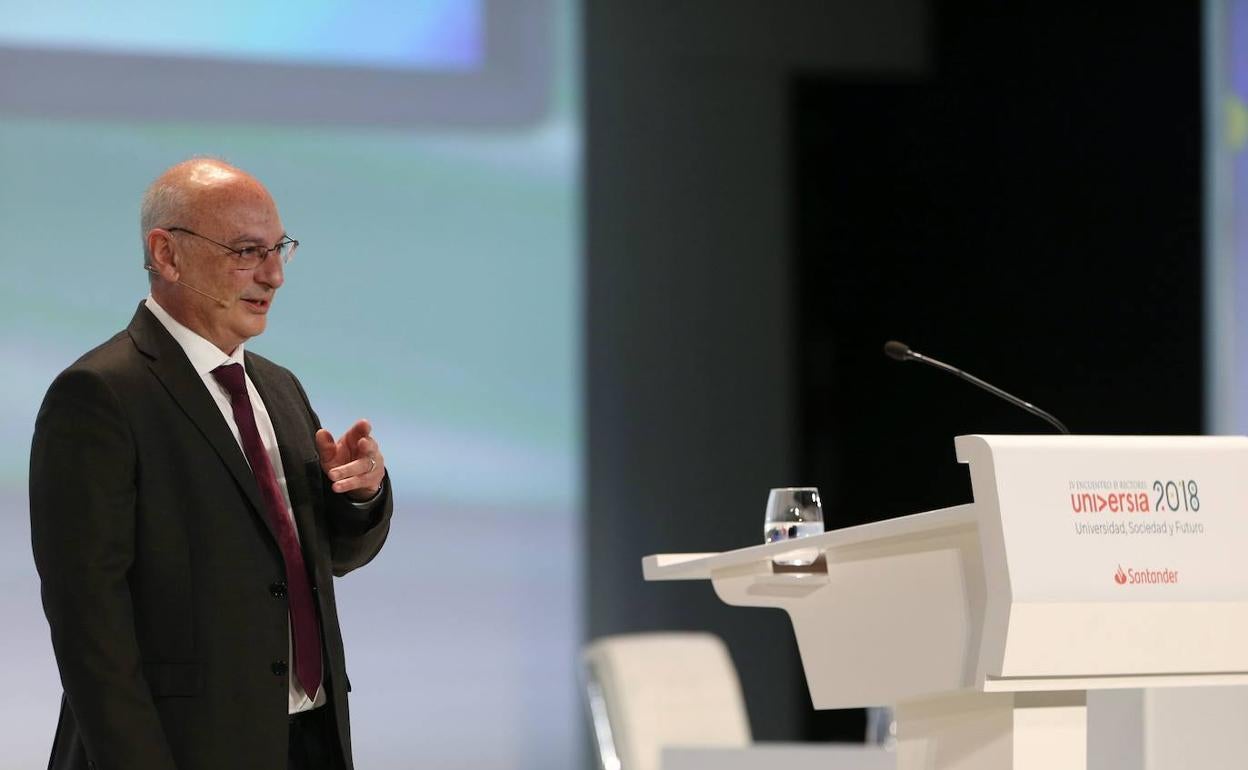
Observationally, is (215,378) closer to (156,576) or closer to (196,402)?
(196,402)

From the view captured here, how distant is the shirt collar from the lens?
93.9 inches

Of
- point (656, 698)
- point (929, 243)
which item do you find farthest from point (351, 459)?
point (929, 243)

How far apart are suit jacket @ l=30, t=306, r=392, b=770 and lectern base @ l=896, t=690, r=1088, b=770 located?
84 cm

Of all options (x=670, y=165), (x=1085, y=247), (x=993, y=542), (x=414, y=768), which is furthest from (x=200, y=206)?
(x=1085, y=247)

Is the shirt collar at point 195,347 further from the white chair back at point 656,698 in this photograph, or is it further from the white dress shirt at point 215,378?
the white chair back at point 656,698

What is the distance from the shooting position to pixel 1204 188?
6422mm

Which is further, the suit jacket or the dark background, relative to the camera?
the dark background

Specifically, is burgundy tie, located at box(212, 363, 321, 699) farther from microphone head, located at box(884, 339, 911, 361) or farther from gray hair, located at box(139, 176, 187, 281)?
microphone head, located at box(884, 339, 911, 361)

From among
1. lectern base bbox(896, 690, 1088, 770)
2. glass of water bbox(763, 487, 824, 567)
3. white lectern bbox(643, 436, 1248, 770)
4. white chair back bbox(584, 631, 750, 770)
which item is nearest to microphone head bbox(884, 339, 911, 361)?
glass of water bbox(763, 487, 824, 567)

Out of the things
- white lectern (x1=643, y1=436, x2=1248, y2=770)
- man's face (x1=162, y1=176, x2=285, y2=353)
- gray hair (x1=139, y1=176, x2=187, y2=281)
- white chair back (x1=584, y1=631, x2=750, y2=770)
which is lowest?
white chair back (x1=584, y1=631, x2=750, y2=770)

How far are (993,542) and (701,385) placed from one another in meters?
4.07

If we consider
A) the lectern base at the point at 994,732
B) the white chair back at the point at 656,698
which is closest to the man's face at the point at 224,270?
the lectern base at the point at 994,732

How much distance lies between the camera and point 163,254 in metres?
2.40

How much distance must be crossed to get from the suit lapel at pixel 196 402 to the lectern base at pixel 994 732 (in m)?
0.99
